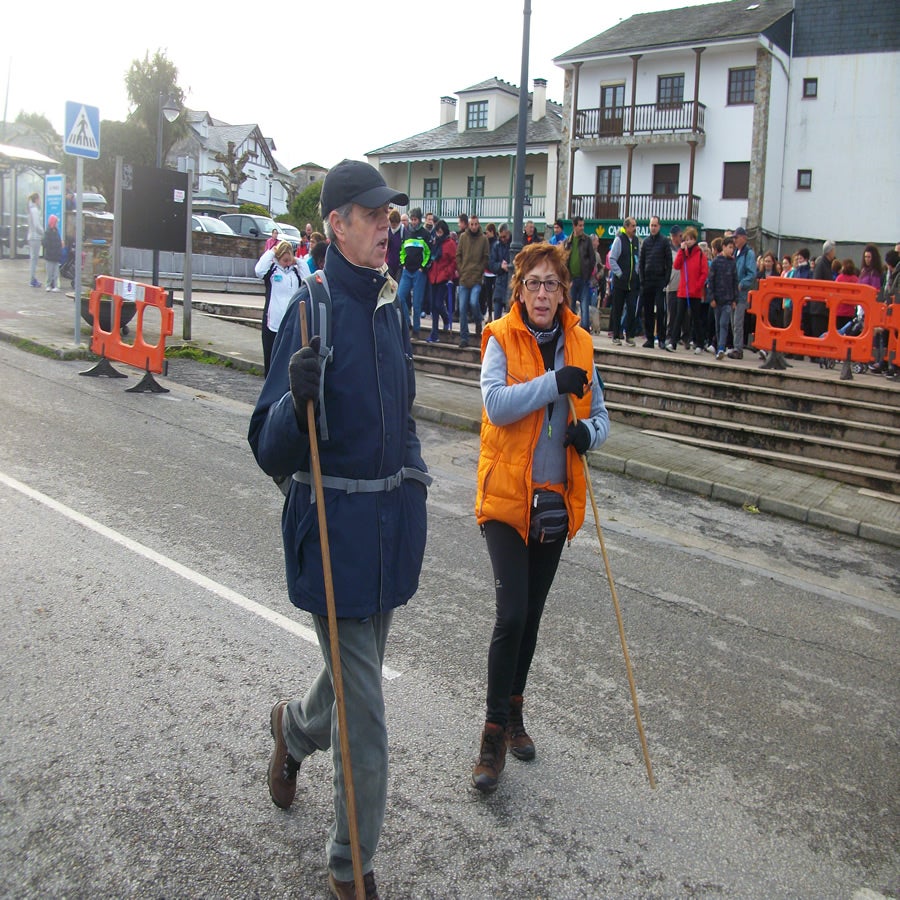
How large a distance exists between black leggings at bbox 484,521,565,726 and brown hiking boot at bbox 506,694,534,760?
0.13 m

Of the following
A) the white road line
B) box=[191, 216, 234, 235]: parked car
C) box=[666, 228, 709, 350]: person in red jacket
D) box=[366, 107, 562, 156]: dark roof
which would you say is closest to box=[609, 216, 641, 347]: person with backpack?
box=[666, 228, 709, 350]: person in red jacket

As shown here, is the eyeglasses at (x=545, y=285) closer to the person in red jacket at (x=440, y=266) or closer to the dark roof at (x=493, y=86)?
the person in red jacket at (x=440, y=266)

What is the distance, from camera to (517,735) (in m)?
3.73

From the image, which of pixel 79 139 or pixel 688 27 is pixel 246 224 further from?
pixel 79 139

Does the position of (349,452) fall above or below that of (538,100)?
below

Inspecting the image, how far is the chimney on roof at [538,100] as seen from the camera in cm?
4400

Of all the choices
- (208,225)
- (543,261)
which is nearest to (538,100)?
(208,225)

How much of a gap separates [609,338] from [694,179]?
2346 cm

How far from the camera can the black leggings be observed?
139 inches

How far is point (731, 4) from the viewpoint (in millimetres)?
37781

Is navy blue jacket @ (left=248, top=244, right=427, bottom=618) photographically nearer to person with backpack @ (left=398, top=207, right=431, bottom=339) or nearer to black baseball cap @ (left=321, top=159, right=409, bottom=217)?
black baseball cap @ (left=321, top=159, right=409, bottom=217)

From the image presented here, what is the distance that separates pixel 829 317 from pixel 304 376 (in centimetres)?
1100

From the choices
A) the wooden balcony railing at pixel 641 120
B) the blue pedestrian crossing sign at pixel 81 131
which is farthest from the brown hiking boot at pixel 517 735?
the wooden balcony railing at pixel 641 120

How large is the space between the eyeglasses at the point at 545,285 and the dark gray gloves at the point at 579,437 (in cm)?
55
